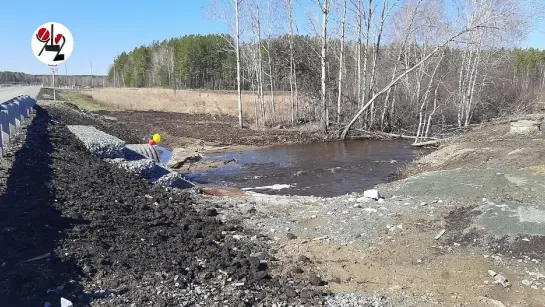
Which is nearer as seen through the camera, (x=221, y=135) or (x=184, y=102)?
(x=221, y=135)

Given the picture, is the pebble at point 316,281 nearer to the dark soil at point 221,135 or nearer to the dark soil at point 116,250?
the dark soil at point 116,250

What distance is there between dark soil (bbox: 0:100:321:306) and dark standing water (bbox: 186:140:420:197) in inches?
218

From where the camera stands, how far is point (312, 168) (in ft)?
58.5

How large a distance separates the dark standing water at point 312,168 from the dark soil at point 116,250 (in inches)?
218

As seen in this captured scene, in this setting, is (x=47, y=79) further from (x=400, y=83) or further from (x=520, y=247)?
(x=520, y=247)

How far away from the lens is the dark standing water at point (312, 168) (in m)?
14.4

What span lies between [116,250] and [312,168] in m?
12.5

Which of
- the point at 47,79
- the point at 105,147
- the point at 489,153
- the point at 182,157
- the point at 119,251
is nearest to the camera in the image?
the point at 119,251

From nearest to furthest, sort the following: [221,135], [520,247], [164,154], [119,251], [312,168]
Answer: [119,251]
[520,247]
[312,168]
[164,154]
[221,135]

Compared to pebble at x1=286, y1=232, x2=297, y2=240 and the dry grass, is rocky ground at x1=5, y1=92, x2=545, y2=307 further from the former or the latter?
the dry grass

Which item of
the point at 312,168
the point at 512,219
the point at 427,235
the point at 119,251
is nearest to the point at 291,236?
the point at 427,235

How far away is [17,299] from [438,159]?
14.6 m

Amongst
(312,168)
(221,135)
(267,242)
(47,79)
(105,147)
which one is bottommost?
(312,168)

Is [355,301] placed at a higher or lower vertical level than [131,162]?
lower
